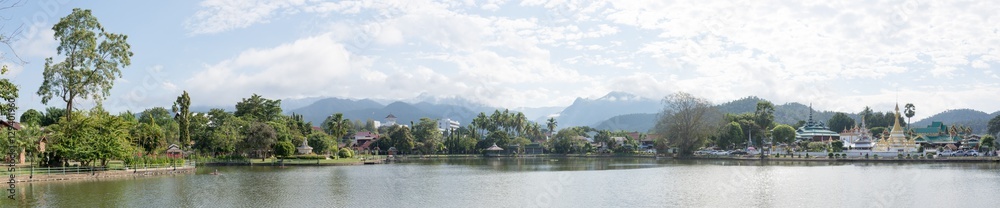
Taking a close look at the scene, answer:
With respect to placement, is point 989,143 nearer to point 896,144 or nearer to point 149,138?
point 896,144

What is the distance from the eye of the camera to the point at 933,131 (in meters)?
114

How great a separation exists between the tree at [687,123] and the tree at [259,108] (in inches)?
1935

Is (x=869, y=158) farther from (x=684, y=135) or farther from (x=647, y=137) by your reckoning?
(x=647, y=137)

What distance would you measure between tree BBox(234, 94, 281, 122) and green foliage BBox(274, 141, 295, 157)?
1625cm

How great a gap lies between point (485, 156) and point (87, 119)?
6817 cm

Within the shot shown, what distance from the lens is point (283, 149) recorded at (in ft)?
227

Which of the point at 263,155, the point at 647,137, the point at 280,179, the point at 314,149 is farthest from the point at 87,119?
the point at 647,137

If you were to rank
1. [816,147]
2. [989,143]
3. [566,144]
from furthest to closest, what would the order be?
[566,144], [816,147], [989,143]

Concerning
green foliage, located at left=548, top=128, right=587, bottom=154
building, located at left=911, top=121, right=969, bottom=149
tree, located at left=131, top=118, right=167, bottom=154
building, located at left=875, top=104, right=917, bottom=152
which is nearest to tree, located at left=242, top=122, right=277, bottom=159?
tree, located at left=131, top=118, right=167, bottom=154

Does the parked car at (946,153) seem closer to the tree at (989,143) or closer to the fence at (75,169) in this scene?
the tree at (989,143)

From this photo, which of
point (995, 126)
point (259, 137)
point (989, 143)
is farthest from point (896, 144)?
point (259, 137)

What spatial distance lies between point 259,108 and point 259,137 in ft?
61.4

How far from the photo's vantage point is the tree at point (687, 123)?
Result: 285 feet

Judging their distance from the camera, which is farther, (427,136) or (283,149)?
(427,136)
